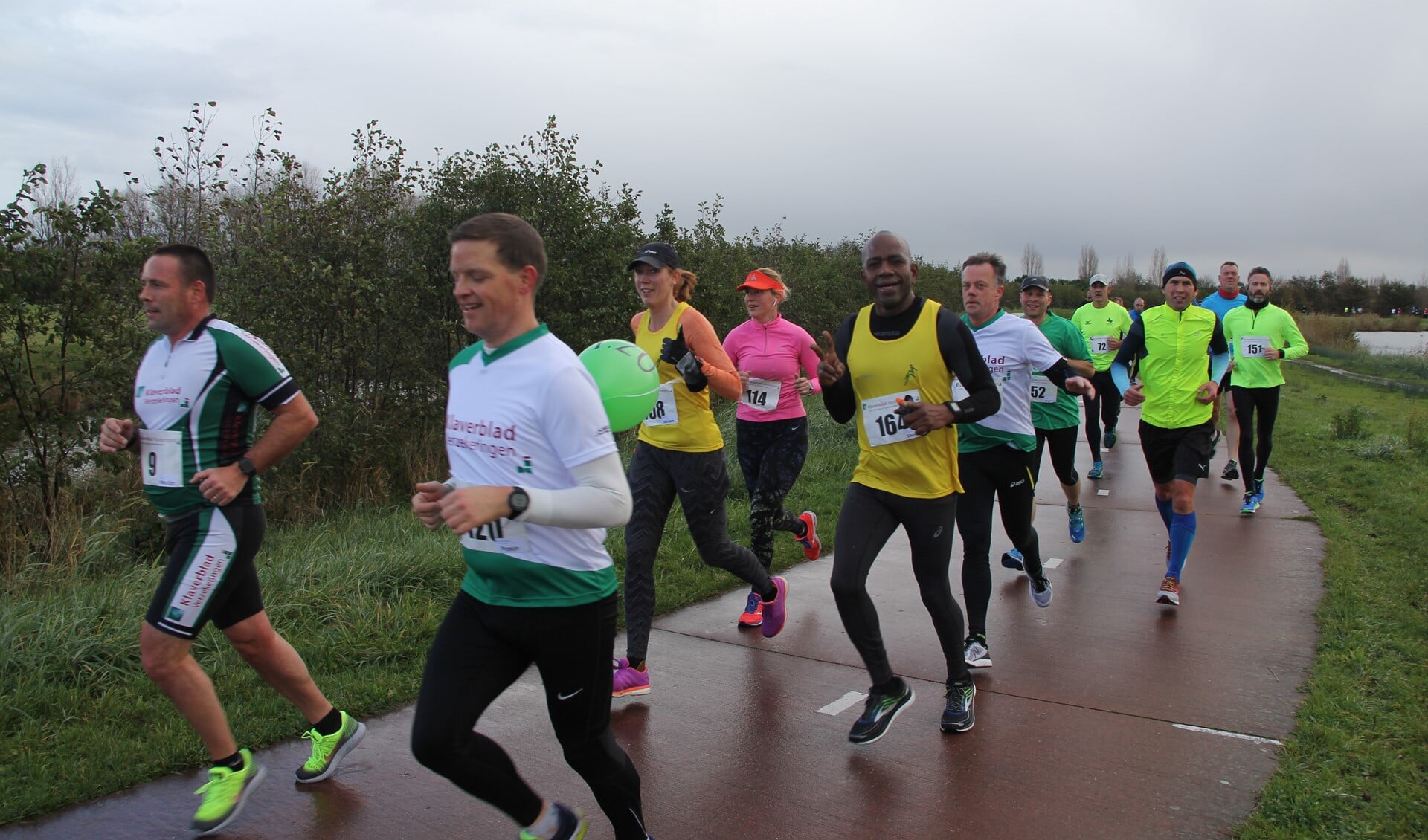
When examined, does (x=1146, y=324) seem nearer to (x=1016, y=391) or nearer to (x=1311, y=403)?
(x=1016, y=391)

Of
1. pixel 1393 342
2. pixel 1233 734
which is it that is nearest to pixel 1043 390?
pixel 1233 734

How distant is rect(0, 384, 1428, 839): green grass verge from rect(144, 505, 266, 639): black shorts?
795mm

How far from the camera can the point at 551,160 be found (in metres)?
12.1

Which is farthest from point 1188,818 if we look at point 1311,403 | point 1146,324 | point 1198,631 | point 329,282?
point 1311,403

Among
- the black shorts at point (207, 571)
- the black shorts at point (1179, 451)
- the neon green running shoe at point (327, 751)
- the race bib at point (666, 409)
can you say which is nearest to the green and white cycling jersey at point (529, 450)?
the black shorts at point (207, 571)

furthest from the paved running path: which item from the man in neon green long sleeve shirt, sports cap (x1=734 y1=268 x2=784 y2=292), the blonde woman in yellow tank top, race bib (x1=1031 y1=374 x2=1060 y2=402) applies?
the man in neon green long sleeve shirt

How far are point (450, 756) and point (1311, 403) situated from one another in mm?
21209

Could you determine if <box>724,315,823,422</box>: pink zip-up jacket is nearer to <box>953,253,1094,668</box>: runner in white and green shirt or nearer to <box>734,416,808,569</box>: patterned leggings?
<box>734,416,808,569</box>: patterned leggings

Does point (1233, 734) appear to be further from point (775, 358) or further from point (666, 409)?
point (775, 358)

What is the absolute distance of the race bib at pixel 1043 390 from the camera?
7719 mm

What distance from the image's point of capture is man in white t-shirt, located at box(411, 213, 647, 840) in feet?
8.53

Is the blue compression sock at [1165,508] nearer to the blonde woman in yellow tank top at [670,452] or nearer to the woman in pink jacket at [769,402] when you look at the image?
the woman in pink jacket at [769,402]

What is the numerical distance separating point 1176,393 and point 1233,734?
115 inches

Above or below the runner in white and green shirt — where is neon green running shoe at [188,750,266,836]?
below
